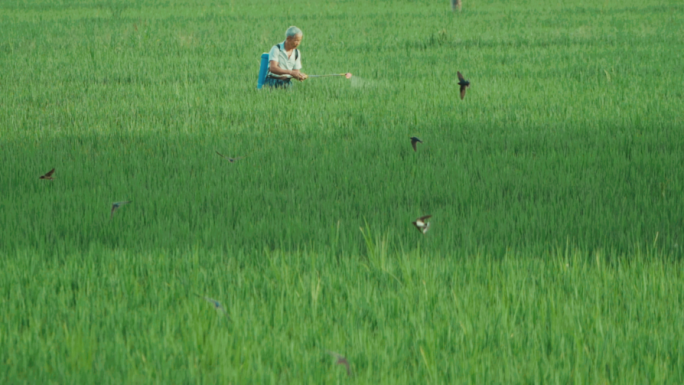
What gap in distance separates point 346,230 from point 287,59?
469 cm

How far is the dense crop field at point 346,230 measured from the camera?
7.54 feet

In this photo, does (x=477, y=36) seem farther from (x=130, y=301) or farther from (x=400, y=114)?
(x=130, y=301)

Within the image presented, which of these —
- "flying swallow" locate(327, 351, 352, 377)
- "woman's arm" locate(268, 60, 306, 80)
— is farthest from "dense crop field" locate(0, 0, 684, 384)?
"woman's arm" locate(268, 60, 306, 80)

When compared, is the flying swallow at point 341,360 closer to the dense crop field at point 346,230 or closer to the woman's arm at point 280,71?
the dense crop field at point 346,230

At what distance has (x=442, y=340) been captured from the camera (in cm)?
240

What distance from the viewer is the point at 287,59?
26.0ft

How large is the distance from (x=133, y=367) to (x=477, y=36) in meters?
11.9

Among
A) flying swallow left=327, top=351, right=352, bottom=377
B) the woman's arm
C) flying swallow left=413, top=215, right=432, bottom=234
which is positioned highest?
the woman's arm

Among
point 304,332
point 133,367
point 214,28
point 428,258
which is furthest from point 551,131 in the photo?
point 214,28

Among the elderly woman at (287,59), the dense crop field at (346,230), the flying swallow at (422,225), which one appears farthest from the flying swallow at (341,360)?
the elderly woman at (287,59)

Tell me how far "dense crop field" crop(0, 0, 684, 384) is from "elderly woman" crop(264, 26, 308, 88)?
31 centimetres

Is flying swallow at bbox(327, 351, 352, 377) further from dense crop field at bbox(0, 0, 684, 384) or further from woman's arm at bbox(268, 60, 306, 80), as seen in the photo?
woman's arm at bbox(268, 60, 306, 80)

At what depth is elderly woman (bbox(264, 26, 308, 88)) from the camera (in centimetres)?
774

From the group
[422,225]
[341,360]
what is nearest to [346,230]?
[422,225]
